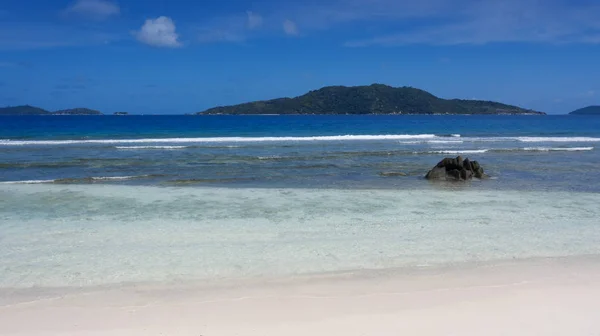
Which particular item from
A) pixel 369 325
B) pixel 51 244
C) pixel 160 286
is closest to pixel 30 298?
pixel 160 286

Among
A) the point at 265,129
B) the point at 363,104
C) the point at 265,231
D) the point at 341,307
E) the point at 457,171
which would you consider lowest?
the point at 341,307

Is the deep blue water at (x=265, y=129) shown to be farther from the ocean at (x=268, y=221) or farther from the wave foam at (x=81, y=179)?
the ocean at (x=268, y=221)

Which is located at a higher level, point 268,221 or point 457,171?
point 457,171

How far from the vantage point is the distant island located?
548 ft

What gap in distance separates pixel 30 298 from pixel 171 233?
3193 mm

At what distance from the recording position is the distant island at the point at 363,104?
167 metres

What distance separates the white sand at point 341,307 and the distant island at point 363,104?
527 ft

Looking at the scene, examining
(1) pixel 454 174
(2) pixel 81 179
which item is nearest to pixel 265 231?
(1) pixel 454 174

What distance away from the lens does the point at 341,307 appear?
536 centimetres

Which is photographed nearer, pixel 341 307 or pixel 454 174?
pixel 341 307

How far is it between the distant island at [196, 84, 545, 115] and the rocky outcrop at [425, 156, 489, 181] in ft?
491

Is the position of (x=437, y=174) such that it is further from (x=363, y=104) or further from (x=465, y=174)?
(x=363, y=104)

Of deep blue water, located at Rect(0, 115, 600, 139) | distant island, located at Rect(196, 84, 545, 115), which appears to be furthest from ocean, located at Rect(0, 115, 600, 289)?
distant island, located at Rect(196, 84, 545, 115)

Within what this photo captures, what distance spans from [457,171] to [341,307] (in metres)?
12.0
